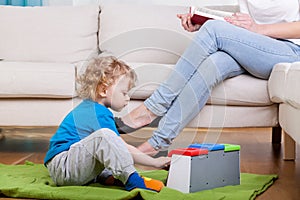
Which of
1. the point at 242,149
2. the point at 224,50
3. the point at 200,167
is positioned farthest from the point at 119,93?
the point at 242,149

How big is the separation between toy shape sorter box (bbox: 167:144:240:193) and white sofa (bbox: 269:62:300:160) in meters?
0.21

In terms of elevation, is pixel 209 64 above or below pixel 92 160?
above

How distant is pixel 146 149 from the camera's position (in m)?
1.73

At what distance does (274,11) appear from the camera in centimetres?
234

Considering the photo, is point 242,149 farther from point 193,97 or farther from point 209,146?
point 209,146

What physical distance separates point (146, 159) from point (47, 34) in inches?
57.2

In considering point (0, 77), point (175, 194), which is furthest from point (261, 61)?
point (0, 77)

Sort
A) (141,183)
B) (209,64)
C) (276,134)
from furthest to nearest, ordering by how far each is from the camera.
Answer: (276,134), (209,64), (141,183)

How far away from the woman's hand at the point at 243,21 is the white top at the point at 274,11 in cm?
13

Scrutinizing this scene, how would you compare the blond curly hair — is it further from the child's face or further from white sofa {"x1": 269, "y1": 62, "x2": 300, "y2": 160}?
white sofa {"x1": 269, "y1": 62, "x2": 300, "y2": 160}

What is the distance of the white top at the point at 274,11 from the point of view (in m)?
2.32

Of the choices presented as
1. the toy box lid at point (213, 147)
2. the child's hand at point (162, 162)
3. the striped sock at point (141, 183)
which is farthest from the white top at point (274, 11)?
the striped sock at point (141, 183)

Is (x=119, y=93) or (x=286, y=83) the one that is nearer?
(x=119, y=93)

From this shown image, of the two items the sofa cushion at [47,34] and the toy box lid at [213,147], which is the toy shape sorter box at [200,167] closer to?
the toy box lid at [213,147]
